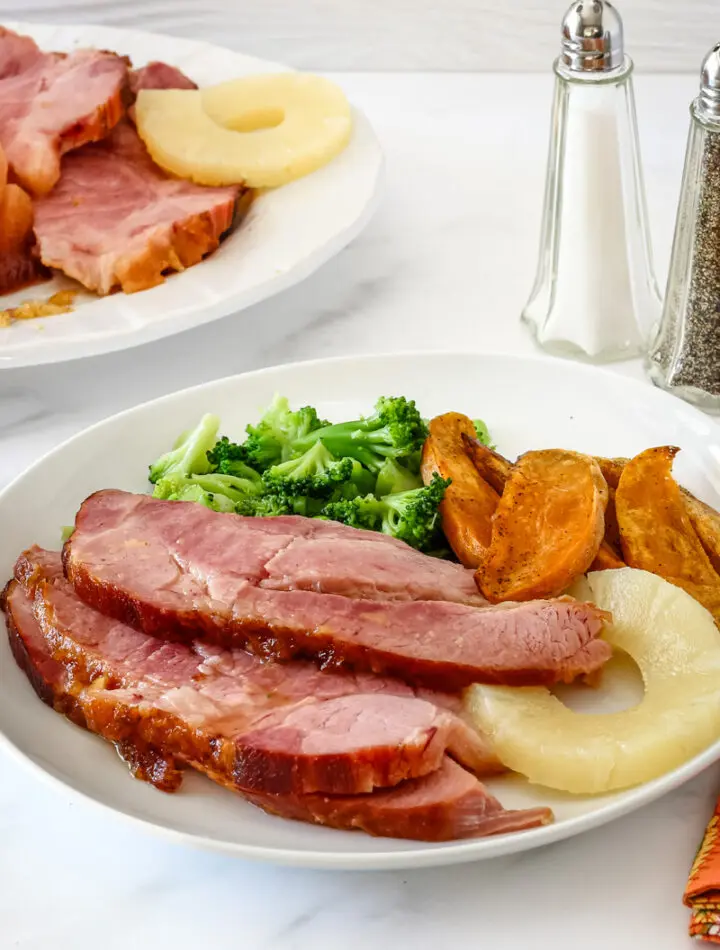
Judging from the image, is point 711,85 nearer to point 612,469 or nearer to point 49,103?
point 612,469

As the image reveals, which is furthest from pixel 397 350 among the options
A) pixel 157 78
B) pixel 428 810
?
pixel 428 810

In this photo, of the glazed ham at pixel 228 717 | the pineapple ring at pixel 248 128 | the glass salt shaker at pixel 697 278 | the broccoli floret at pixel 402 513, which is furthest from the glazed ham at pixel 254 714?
the pineapple ring at pixel 248 128

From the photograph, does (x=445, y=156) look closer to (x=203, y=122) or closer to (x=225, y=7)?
(x=203, y=122)

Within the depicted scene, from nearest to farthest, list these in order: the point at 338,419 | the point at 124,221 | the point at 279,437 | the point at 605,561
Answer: the point at 605,561, the point at 279,437, the point at 338,419, the point at 124,221

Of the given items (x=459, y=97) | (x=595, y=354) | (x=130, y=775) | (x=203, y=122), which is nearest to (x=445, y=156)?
(x=459, y=97)

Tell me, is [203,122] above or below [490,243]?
above

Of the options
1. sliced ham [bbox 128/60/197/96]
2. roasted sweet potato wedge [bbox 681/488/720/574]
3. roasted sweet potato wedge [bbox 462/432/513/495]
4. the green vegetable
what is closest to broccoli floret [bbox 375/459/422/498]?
the green vegetable
